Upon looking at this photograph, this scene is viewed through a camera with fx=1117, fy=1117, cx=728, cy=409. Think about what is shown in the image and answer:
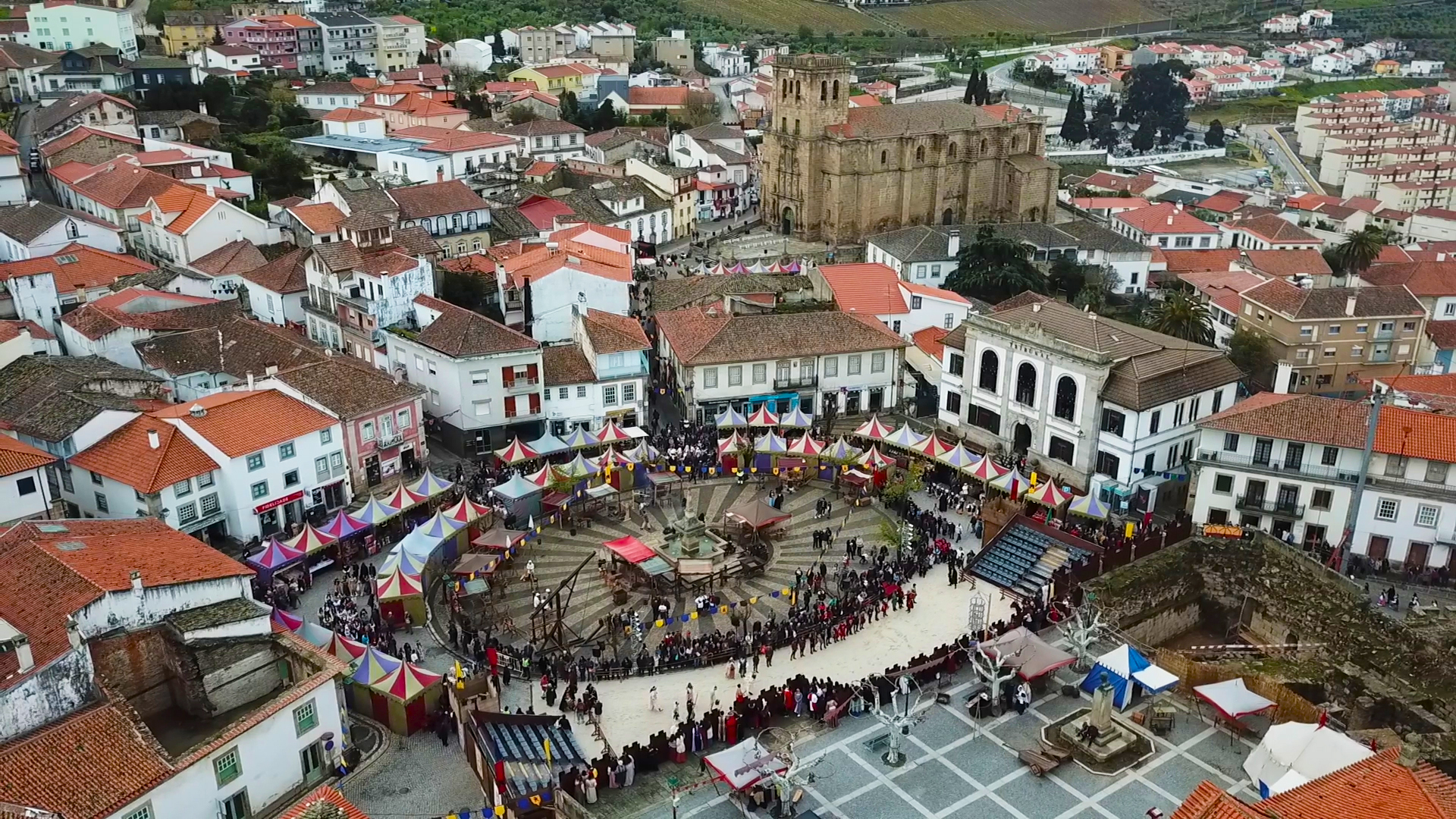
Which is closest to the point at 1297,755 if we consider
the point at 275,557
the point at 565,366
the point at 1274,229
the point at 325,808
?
the point at 325,808

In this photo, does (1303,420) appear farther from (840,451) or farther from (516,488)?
(516,488)

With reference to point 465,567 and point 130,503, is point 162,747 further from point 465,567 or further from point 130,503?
point 130,503

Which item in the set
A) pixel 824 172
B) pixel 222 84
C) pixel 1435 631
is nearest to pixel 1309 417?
pixel 1435 631

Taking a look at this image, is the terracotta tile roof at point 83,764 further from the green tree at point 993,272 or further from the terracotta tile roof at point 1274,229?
the terracotta tile roof at point 1274,229

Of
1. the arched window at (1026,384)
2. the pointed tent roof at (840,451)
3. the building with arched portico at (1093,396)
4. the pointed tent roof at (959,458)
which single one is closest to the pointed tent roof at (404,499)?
the pointed tent roof at (840,451)

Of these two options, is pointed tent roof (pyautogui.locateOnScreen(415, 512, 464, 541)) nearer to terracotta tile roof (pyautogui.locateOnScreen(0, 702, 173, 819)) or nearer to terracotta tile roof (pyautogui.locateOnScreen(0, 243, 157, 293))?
terracotta tile roof (pyautogui.locateOnScreen(0, 702, 173, 819))
